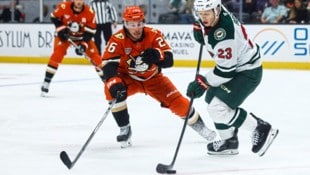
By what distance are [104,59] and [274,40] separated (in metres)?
7.13

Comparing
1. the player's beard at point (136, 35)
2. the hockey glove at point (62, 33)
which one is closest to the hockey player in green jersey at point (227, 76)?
the player's beard at point (136, 35)

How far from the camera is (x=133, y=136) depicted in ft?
18.2

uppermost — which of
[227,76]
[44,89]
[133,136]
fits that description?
[227,76]

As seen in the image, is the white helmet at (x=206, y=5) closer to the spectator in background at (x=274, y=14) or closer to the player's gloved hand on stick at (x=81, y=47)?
the player's gloved hand on stick at (x=81, y=47)

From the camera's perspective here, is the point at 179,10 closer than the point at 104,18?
No

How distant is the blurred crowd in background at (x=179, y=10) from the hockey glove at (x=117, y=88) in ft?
24.4

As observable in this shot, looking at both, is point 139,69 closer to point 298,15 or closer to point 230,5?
point 298,15

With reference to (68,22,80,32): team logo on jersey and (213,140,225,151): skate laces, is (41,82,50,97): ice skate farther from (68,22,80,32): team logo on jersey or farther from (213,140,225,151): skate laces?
(213,140,225,151): skate laces

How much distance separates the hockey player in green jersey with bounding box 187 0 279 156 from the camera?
14.3 feet

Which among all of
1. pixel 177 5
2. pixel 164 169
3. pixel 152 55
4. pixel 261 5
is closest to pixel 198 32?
pixel 152 55

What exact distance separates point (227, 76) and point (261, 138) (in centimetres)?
46

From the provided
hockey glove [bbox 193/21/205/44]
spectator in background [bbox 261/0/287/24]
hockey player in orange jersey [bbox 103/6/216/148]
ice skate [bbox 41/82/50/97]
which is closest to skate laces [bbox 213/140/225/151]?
hockey player in orange jersey [bbox 103/6/216/148]

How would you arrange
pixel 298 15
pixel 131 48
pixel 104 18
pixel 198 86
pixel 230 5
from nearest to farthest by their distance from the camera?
pixel 198 86, pixel 131 48, pixel 298 15, pixel 230 5, pixel 104 18

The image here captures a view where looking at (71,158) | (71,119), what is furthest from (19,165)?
(71,119)
